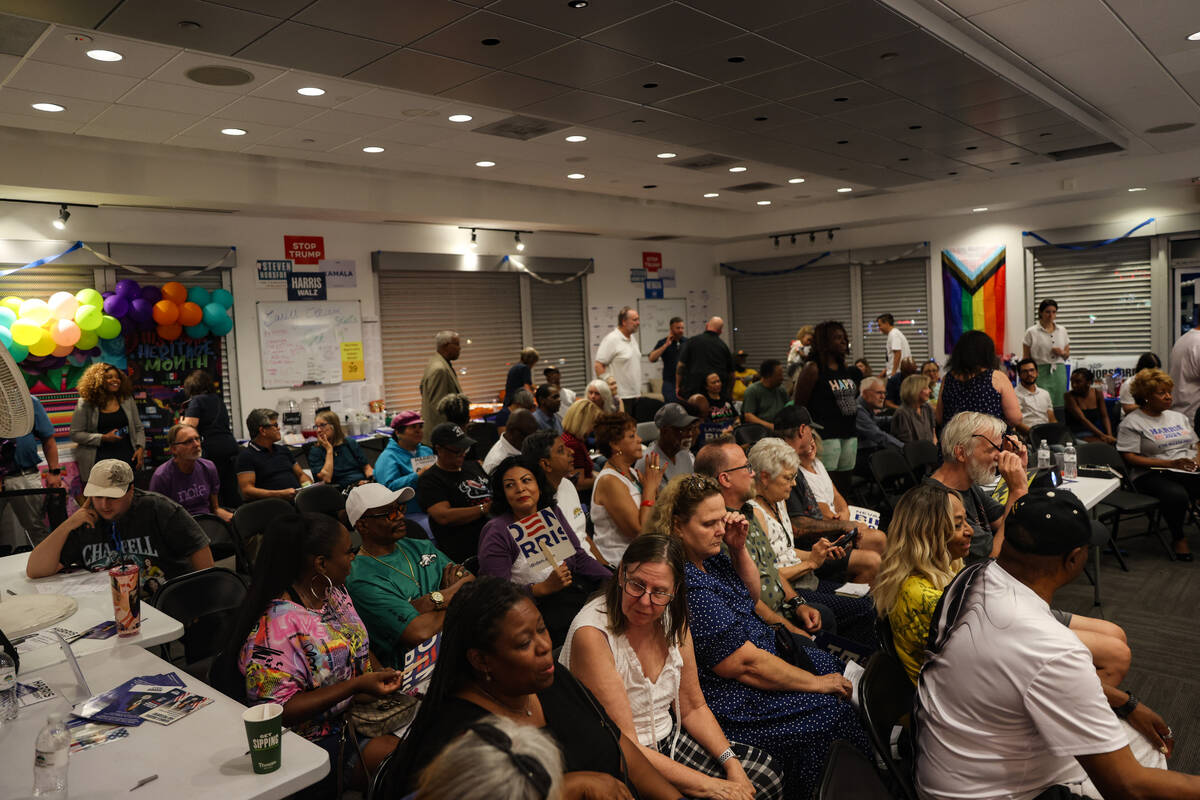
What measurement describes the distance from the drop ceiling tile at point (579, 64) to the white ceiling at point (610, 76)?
0.7 inches

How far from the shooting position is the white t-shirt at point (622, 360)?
10.1 metres

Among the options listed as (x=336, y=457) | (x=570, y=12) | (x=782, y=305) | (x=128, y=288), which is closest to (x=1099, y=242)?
(x=782, y=305)

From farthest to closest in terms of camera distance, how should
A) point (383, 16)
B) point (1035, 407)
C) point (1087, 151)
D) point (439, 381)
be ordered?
point (1087, 151), point (1035, 407), point (439, 381), point (383, 16)

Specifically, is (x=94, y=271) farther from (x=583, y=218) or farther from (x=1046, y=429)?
(x=1046, y=429)

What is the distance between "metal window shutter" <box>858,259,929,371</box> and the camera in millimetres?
12234

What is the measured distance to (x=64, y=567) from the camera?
3777 mm

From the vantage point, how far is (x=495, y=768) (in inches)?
45.1

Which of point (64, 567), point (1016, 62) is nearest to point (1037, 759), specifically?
point (64, 567)

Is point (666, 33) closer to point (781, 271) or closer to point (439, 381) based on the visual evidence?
point (439, 381)

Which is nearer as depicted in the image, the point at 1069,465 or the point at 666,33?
the point at 666,33

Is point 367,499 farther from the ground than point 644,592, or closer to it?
farther from the ground

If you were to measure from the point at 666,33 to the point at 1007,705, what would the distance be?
3522 mm

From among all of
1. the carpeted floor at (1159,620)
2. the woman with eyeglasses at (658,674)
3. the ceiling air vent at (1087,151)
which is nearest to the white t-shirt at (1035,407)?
the carpeted floor at (1159,620)

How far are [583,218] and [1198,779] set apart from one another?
918 centimetres
